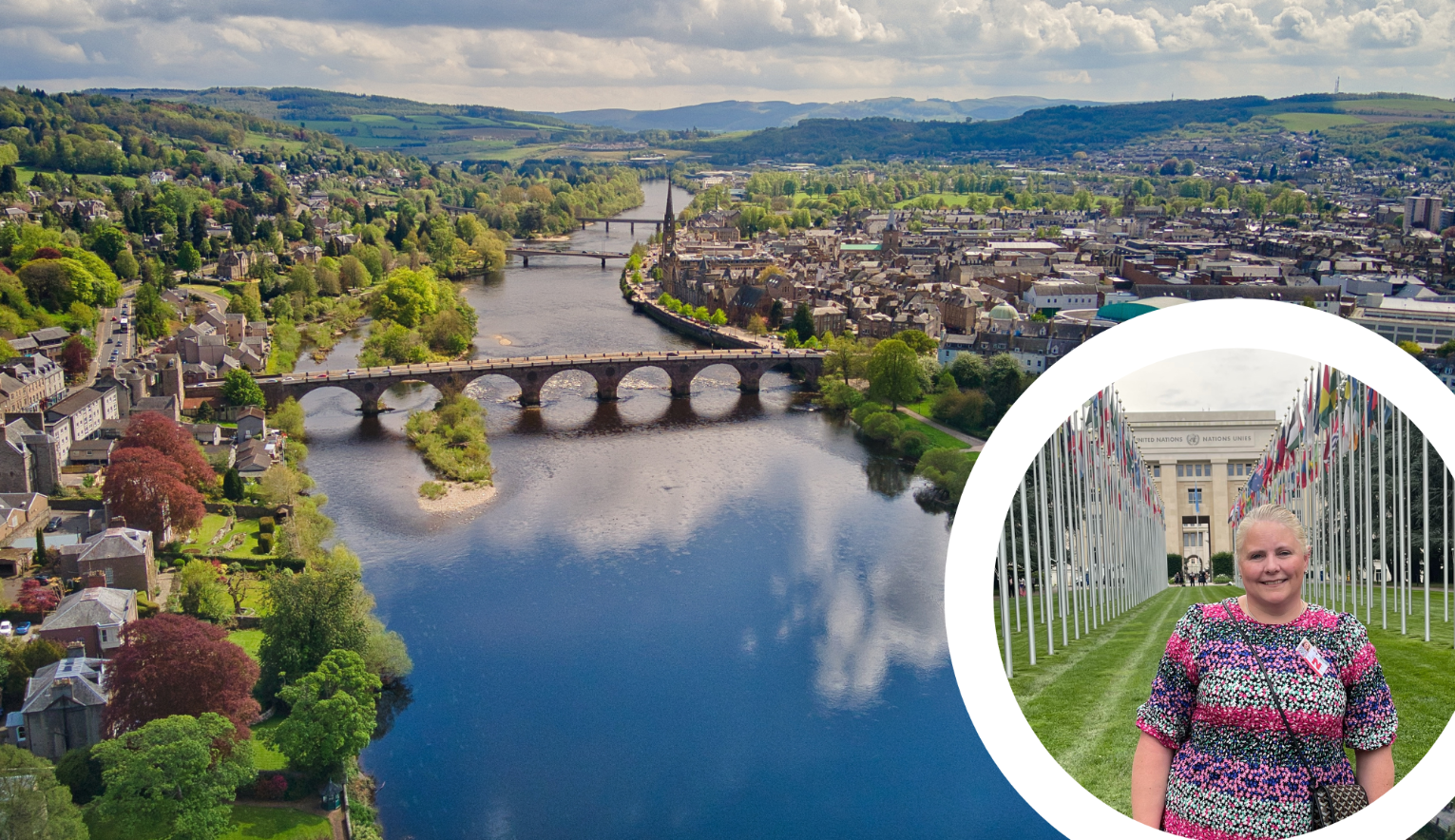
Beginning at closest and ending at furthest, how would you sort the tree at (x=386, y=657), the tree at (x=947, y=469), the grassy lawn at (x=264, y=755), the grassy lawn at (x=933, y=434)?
the grassy lawn at (x=264, y=755) < the tree at (x=386, y=657) < the tree at (x=947, y=469) < the grassy lawn at (x=933, y=434)

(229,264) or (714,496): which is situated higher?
(229,264)

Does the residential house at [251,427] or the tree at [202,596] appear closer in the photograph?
the tree at [202,596]

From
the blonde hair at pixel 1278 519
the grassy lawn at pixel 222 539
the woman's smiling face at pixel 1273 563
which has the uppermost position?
the blonde hair at pixel 1278 519

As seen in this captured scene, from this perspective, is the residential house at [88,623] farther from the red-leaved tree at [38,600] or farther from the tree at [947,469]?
the tree at [947,469]

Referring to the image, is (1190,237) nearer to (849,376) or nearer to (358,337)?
(849,376)

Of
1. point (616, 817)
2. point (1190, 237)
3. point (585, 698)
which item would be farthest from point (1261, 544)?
point (1190, 237)

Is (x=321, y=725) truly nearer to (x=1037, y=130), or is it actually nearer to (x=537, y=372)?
(x=537, y=372)

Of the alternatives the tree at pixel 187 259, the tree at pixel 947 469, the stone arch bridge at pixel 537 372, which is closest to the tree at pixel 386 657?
the tree at pixel 947 469
